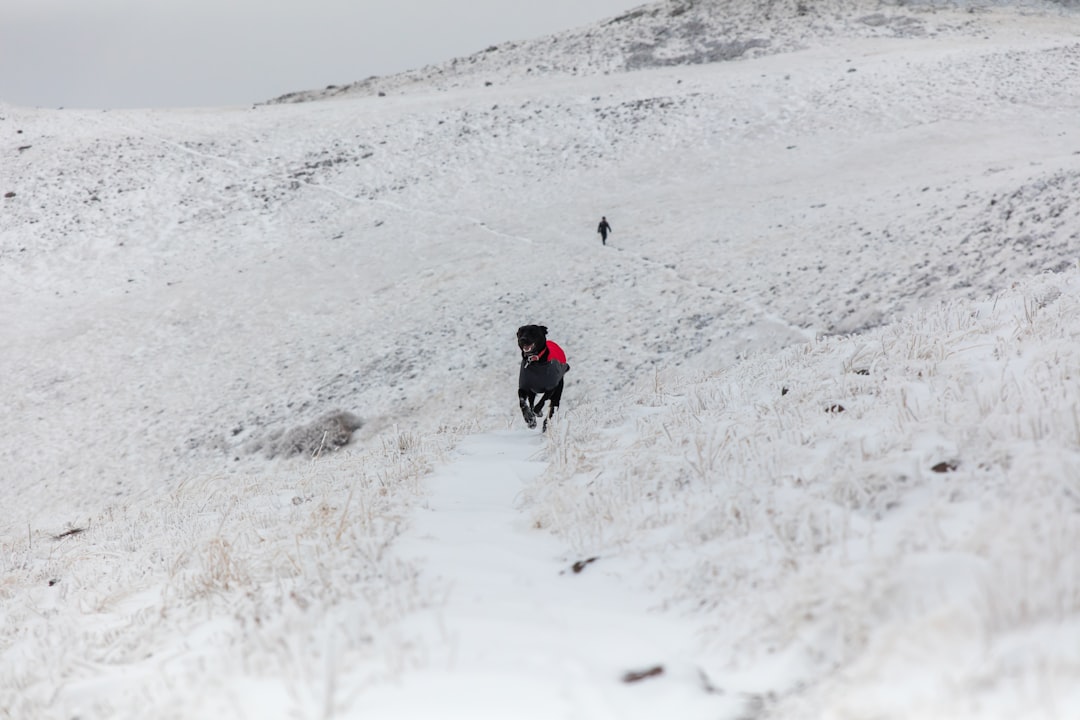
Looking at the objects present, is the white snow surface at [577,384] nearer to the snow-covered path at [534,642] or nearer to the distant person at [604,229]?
the snow-covered path at [534,642]

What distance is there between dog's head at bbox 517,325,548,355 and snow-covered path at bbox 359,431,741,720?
4.41m

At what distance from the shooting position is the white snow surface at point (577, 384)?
10.1 feet

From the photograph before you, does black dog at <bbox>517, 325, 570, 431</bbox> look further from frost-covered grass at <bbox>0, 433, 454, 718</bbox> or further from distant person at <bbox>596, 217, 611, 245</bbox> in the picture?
distant person at <bbox>596, 217, 611, 245</bbox>

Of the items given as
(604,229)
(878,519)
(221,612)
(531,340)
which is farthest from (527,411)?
(604,229)

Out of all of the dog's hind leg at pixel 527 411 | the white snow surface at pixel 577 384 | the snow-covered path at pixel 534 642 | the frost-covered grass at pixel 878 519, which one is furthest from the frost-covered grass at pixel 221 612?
the dog's hind leg at pixel 527 411

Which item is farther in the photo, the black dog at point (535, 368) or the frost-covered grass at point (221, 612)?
the black dog at point (535, 368)

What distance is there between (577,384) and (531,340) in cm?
607

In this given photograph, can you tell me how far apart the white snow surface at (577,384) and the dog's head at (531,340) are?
1042 millimetres

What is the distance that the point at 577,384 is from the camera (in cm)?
1532

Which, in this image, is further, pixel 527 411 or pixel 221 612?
pixel 527 411

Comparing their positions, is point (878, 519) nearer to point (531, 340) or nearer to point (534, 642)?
point (534, 642)

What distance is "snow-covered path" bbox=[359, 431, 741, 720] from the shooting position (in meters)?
2.84

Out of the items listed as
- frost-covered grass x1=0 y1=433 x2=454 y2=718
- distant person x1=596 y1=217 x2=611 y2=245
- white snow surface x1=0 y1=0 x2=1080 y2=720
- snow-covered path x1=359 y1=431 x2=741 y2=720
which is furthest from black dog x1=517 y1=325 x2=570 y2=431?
distant person x1=596 y1=217 x2=611 y2=245

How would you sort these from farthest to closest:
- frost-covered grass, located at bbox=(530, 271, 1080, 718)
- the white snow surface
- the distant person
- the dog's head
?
the distant person < the dog's head < the white snow surface < frost-covered grass, located at bbox=(530, 271, 1080, 718)
